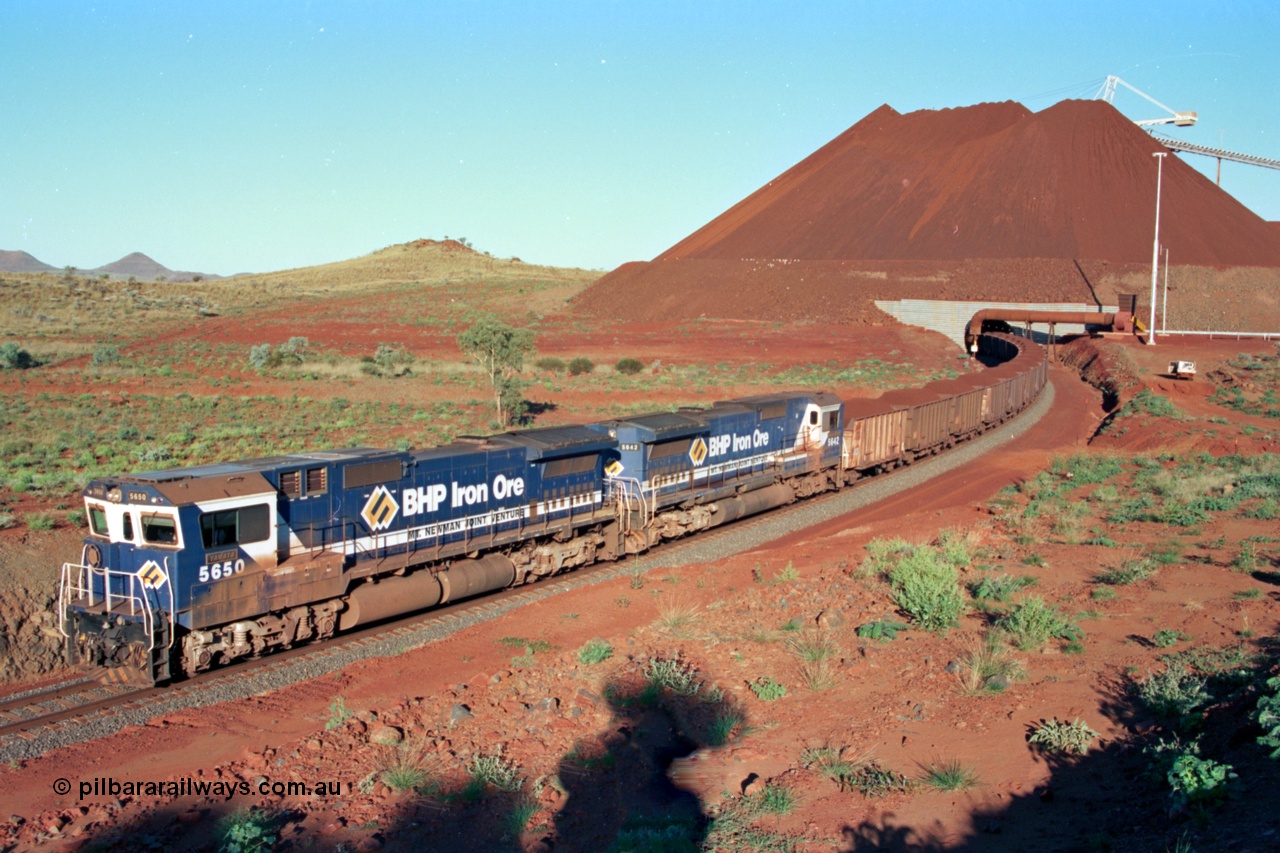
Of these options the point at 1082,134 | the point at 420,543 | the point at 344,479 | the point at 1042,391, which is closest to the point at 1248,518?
the point at 420,543

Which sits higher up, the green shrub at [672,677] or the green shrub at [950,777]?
the green shrub at [950,777]

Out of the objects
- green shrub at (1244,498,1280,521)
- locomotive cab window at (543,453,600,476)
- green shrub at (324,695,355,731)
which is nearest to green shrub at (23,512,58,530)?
locomotive cab window at (543,453,600,476)

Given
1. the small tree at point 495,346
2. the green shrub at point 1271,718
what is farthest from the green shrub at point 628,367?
the green shrub at point 1271,718

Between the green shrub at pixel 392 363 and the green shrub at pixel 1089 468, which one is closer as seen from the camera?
the green shrub at pixel 1089 468

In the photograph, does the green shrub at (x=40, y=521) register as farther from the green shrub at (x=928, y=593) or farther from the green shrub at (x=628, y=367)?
the green shrub at (x=628, y=367)

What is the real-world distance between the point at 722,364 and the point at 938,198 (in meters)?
62.4

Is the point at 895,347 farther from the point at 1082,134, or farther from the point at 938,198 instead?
the point at 1082,134

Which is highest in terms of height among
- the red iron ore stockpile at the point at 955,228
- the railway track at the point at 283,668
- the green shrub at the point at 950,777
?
the red iron ore stockpile at the point at 955,228

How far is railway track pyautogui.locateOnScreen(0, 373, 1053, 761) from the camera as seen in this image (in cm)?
1380

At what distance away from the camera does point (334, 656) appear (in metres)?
16.8

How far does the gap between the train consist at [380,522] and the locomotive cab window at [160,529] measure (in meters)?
0.02

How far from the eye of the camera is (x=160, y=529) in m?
15.1

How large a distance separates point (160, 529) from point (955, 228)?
110 m

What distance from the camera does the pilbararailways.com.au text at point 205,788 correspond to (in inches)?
440
